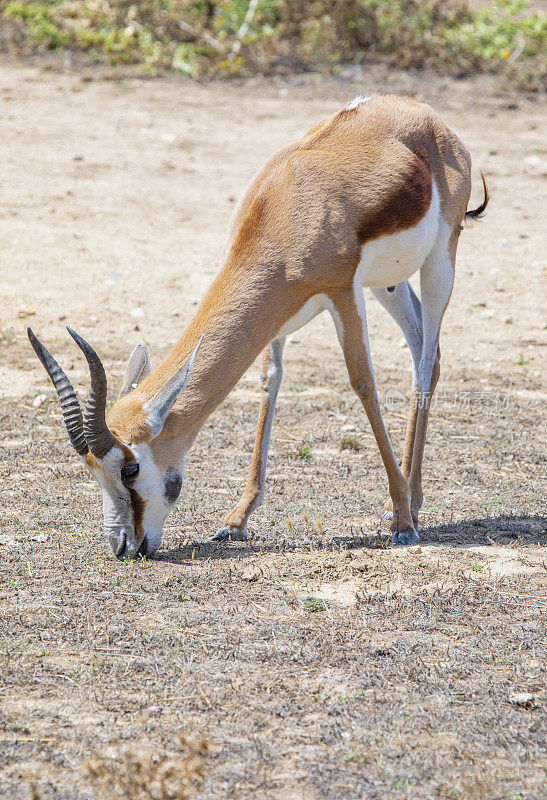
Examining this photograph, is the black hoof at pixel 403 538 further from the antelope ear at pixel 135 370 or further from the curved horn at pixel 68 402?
the curved horn at pixel 68 402

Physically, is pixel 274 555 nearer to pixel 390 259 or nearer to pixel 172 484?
pixel 172 484

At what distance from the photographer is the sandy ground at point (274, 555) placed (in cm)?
365

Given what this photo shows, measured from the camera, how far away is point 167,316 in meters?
9.95

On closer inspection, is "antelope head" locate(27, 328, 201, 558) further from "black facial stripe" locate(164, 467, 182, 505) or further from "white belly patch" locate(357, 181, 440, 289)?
"white belly patch" locate(357, 181, 440, 289)

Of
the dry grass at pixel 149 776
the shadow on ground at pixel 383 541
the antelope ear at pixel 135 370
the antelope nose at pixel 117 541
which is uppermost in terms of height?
the dry grass at pixel 149 776

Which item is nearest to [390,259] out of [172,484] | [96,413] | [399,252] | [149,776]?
[399,252]

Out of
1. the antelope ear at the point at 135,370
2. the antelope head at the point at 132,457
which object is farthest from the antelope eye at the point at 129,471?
the antelope ear at the point at 135,370

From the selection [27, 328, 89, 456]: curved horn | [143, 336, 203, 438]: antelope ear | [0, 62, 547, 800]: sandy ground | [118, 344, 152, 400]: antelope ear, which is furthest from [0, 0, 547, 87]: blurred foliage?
[27, 328, 89, 456]: curved horn

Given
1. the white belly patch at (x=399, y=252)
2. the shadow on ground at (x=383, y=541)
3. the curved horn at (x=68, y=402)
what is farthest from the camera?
the white belly patch at (x=399, y=252)

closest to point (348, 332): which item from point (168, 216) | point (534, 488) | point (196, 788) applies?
point (534, 488)

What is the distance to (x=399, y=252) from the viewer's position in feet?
20.0

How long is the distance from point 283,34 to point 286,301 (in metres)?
13.7

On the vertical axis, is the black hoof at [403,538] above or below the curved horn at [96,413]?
below

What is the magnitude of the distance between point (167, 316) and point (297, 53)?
31.7 ft
